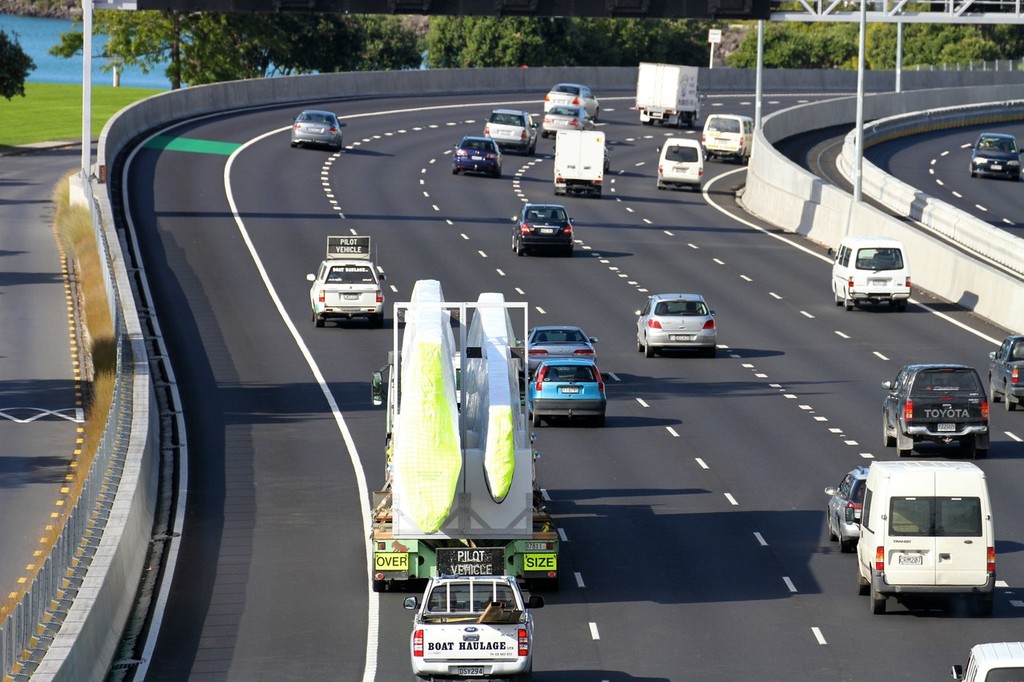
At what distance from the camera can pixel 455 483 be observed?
27.1m

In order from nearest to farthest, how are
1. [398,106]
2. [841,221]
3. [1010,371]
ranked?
[1010,371]
[841,221]
[398,106]

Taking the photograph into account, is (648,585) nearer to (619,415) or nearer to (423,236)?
(619,415)

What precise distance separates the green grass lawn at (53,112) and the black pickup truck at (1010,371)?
69.0 metres

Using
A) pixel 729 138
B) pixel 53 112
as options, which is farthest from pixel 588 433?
pixel 53 112

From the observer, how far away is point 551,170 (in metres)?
86.6

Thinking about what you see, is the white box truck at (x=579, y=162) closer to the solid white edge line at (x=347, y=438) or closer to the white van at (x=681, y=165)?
the white van at (x=681, y=165)

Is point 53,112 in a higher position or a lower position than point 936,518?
higher

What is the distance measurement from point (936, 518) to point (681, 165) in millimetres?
55837

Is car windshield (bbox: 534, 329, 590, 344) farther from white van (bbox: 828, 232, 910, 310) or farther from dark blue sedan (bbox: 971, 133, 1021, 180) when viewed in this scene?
dark blue sedan (bbox: 971, 133, 1021, 180)

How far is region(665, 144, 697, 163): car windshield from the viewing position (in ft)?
268

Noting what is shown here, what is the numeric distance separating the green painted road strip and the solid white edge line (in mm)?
4711

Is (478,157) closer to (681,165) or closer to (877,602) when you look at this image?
(681,165)

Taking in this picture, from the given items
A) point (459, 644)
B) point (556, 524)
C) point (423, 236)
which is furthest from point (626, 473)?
point (423, 236)

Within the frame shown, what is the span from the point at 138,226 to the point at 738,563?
40.0m
